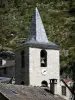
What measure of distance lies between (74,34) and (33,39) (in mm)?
84744

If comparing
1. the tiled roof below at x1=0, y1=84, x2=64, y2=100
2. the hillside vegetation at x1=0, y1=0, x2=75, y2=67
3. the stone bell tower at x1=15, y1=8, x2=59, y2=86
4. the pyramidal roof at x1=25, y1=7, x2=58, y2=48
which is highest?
the hillside vegetation at x1=0, y1=0, x2=75, y2=67

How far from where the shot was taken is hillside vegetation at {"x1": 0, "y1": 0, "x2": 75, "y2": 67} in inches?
4564

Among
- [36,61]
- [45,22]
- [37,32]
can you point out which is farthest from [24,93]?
[45,22]

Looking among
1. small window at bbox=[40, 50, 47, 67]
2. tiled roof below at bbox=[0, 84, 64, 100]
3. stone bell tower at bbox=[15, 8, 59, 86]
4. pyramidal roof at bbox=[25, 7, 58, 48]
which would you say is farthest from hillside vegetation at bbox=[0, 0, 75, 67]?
tiled roof below at bbox=[0, 84, 64, 100]

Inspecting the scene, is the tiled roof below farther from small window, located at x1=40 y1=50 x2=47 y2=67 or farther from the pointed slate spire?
→ the pointed slate spire

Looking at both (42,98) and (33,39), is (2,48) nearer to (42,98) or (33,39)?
(33,39)

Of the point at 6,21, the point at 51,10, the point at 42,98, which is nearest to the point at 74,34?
the point at 6,21

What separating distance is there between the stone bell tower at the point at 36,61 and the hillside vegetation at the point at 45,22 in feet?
153

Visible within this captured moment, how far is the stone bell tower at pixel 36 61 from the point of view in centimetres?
4703

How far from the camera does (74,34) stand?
436ft

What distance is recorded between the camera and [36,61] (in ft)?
155

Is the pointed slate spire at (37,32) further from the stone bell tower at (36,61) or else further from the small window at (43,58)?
the small window at (43,58)

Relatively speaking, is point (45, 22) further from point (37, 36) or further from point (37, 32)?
point (37, 36)

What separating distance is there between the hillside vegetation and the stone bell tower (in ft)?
153
